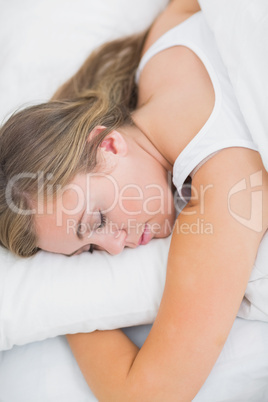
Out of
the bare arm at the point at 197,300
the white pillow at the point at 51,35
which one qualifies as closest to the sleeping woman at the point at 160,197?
the bare arm at the point at 197,300

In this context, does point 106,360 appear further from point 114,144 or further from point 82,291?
point 114,144

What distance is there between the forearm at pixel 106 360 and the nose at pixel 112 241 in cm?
18

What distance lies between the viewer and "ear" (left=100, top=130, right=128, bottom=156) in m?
0.91

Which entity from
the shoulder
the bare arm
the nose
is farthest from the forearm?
the shoulder

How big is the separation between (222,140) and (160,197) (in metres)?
0.18

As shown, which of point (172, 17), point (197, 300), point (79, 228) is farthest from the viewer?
point (172, 17)

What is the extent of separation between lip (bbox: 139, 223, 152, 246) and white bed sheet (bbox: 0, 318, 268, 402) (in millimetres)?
214

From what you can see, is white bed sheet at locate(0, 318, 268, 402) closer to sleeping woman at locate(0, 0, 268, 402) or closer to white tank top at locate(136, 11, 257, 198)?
sleeping woman at locate(0, 0, 268, 402)

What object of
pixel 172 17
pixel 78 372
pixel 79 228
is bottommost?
pixel 78 372

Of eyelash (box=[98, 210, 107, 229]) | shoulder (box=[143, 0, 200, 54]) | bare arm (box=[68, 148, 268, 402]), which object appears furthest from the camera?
shoulder (box=[143, 0, 200, 54])

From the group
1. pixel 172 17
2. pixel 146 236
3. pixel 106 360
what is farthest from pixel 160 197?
pixel 172 17

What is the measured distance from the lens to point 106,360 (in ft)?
2.78

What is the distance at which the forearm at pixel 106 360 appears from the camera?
2.64ft

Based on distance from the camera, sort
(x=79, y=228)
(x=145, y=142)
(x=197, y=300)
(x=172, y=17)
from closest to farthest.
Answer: (x=197, y=300) → (x=79, y=228) → (x=145, y=142) → (x=172, y=17)
